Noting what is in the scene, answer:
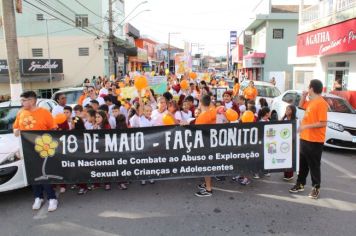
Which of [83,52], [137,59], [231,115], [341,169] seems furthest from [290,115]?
[137,59]

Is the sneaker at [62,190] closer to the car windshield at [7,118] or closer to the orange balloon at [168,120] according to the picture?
the car windshield at [7,118]

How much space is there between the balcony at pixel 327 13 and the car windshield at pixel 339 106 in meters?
4.53

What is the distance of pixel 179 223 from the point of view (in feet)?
13.8

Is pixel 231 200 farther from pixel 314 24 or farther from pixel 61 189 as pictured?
pixel 314 24

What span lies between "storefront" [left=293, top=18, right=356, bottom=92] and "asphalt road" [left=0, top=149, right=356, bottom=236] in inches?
298

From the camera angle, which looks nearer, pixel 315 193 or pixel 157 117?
pixel 315 193

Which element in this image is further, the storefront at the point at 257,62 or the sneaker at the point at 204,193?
the storefront at the point at 257,62

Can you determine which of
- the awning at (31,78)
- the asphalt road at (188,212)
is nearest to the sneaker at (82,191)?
the asphalt road at (188,212)

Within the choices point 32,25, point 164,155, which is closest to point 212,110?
point 164,155

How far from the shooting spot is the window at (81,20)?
29.3 m

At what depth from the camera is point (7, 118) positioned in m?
5.90

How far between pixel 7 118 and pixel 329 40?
11.9 meters

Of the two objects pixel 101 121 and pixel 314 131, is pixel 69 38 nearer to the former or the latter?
pixel 101 121

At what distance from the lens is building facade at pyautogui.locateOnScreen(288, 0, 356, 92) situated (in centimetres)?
1172
